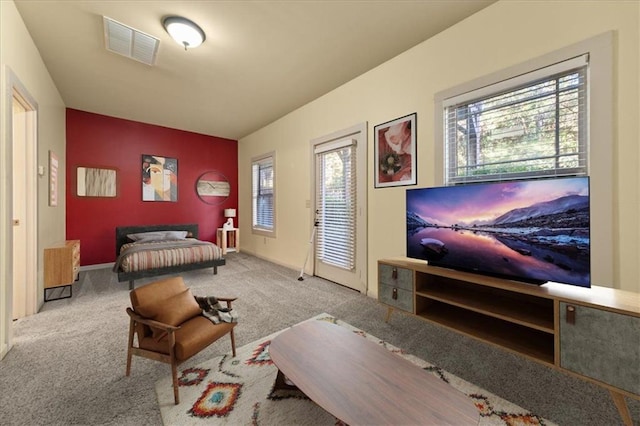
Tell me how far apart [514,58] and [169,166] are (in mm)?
6074

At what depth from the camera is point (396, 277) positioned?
249 cm

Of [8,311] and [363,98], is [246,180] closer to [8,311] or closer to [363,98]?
[363,98]

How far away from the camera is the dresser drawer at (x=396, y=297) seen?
238 cm

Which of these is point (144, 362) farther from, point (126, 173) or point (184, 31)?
point (126, 173)

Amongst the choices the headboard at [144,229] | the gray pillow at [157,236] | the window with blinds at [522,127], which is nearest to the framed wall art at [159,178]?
the headboard at [144,229]

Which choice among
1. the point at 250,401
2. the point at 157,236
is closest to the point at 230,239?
the point at 157,236

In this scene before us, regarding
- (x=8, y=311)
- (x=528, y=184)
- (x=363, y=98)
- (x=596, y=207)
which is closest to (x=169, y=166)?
(x=8, y=311)

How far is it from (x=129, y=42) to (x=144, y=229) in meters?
3.63

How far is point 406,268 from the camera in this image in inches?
94.7

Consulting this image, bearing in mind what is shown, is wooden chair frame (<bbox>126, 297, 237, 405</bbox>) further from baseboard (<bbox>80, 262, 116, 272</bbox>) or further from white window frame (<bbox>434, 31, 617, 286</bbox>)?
baseboard (<bbox>80, 262, 116, 272</bbox>)

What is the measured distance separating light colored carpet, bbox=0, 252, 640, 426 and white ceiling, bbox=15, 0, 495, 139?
288 centimetres

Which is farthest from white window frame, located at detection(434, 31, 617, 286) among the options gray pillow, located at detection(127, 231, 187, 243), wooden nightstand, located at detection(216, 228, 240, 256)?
wooden nightstand, located at detection(216, 228, 240, 256)

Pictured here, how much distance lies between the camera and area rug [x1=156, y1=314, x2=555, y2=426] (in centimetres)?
142

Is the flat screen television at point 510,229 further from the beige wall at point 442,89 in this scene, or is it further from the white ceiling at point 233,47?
the white ceiling at point 233,47
